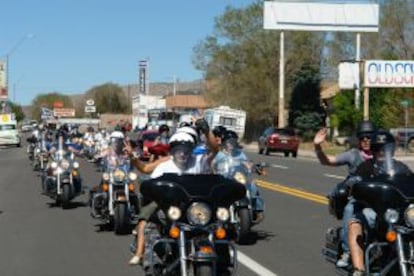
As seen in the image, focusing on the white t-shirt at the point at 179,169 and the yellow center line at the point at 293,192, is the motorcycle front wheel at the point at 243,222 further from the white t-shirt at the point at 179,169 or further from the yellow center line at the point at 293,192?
the yellow center line at the point at 293,192

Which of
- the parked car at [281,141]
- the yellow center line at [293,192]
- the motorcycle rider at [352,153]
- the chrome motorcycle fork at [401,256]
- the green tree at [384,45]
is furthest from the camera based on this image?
the green tree at [384,45]

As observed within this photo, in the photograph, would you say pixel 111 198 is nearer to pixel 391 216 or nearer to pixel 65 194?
pixel 65 194

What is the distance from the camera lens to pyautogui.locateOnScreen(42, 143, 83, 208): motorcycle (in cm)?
1706

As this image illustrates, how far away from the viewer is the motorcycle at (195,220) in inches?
285

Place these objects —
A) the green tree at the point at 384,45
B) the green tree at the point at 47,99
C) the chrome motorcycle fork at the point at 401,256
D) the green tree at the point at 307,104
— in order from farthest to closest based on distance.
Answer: the green tree at the point at 47,99 → the green tree at the point at 307,104 → the green tree at the point at 384,45 → the chrome motorcycle fork at the point at 401,256

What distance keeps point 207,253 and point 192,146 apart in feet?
4.97

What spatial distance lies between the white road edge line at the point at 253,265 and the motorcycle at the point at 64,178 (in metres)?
6.61

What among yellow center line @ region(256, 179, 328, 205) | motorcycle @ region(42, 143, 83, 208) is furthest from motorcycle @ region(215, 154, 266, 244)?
yellow center line @ region(256, 179, 328, 205)

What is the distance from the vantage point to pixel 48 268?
10.2 meters

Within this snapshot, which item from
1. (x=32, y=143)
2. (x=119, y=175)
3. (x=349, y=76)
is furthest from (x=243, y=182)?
(x=349, y=76)

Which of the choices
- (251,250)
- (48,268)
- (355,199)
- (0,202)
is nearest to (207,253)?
(355,199)

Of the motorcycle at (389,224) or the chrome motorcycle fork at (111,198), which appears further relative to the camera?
the chrome motorcycle fork at (111,198)

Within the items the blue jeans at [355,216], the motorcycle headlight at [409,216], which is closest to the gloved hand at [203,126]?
the blue jeans at [355,216]

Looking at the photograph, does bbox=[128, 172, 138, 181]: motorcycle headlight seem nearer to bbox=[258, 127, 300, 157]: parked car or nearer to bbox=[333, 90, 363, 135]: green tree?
bbox=[258, 127, 300, 157]: parked car
